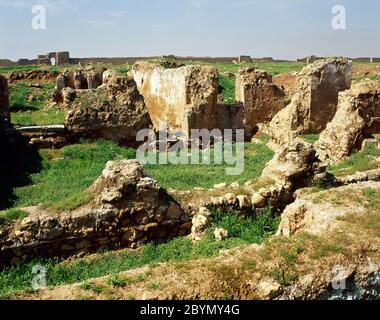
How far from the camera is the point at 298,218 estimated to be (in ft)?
22.4

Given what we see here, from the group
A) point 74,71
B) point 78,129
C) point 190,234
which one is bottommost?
point 190,234

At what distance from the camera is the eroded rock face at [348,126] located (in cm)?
1178

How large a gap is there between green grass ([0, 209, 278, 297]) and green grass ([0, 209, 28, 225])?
737 mm

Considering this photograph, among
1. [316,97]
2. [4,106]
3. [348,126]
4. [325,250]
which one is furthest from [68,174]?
[316,97]

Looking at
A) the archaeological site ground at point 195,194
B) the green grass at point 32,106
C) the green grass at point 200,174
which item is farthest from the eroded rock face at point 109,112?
the green grass at point 32,106

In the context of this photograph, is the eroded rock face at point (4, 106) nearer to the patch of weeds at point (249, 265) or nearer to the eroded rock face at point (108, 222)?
the eroded rock face at point (108, 222)

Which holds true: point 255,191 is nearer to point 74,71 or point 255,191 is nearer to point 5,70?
point 74,71

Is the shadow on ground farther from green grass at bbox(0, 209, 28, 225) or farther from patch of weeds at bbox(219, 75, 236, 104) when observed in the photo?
patch of weeds at bbox(219, 75, 236, 104)

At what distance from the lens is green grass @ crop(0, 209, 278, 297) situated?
6316 millimetres

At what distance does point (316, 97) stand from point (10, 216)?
37.0ft

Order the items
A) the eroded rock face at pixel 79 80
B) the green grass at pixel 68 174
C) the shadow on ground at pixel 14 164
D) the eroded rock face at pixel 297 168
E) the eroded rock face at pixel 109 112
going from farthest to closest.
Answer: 1. the eroded rock face at pixel 79 80
2. the eroded rock face at pixel 109 112
3. the shadow on ground at pixel 14 164
4. the green grass at pixel 68 174
5. the eroded rock face at pixel 297 168

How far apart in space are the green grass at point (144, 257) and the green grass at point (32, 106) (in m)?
11.2
